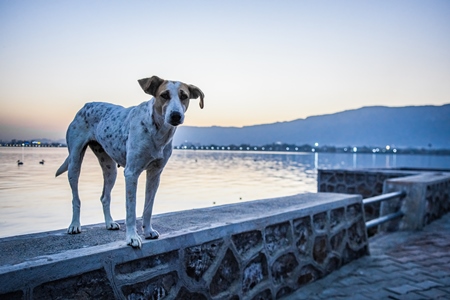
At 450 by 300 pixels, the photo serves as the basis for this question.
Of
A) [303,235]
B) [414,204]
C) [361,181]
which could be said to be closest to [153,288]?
[303,235]

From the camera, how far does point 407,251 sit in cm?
510

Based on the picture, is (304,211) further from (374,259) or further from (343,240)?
(374,259)

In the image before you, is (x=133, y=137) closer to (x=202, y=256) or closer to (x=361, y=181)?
(x=202, y=256)

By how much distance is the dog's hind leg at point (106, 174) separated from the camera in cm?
273

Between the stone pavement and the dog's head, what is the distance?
2.41 meters

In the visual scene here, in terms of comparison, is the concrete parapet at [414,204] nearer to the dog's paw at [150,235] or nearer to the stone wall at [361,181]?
the stone wall at [361,181]

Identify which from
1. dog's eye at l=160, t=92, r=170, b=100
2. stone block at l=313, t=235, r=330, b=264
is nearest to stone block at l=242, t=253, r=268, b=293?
stone block at l=313, t=235, r=330, b=264

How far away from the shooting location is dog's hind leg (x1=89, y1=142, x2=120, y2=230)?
2.73 meters

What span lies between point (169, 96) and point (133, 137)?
1.38 feet

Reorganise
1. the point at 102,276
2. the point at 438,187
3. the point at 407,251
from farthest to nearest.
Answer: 1. the point at 438,187
2. the point at 407,251
3. the point at 102,276

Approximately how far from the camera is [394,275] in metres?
4.05

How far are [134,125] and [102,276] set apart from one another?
100 centimetres

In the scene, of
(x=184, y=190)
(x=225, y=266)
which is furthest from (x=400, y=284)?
(x=184, y=190)

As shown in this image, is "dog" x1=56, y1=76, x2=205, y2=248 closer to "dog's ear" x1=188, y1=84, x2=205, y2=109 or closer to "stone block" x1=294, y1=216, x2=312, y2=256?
"dog's ear" x1=188, y1=84, x2=205, y2=109
